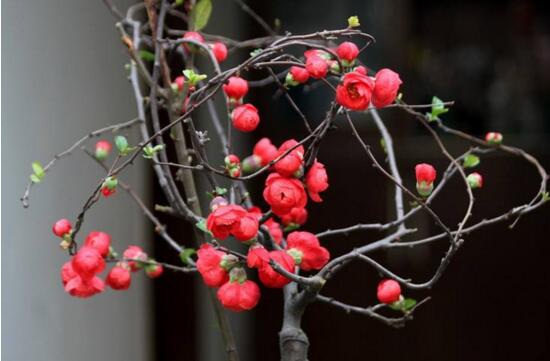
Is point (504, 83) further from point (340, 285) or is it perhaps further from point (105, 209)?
point (105, 209)

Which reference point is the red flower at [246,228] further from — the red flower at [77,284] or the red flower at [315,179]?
the red flower at [77,284]

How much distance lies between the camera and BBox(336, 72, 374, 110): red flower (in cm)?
64

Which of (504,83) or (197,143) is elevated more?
(504,83)

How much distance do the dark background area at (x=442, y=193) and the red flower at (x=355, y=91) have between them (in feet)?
4.66

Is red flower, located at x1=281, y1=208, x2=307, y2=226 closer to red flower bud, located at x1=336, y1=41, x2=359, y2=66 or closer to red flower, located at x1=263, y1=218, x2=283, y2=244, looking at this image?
red flower, located at x1=263, y1=218, x2=283, y2=244

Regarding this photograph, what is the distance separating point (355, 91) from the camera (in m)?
0.64

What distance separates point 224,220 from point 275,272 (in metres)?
0.08

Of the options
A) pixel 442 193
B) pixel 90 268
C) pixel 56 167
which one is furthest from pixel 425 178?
pixel 442 193

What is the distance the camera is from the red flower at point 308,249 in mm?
745

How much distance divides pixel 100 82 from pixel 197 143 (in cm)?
105

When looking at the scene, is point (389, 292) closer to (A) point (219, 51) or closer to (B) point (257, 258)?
(B) point (257, 258)

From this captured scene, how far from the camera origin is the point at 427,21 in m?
2.21

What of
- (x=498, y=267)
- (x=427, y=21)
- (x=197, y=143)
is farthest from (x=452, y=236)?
(x=427, y=21)

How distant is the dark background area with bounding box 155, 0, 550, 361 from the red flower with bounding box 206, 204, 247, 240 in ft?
4.64
